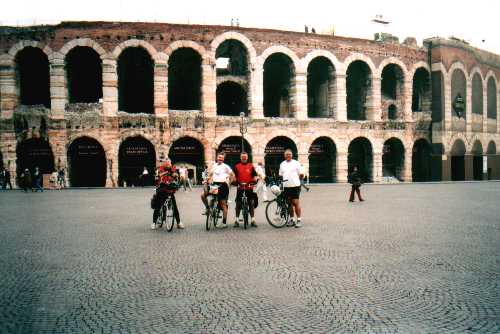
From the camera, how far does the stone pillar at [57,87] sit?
2655 cm

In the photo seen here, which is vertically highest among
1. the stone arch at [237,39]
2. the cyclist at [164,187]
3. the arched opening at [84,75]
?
the stone arch at [237,39]

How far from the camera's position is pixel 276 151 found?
30.8 meters

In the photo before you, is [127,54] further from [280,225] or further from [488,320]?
[488,320]

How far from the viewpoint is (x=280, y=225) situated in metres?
10.2

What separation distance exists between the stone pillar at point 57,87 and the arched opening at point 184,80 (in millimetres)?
7300

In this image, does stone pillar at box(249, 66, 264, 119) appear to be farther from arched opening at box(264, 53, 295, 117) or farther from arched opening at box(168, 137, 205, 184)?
arched opening at box(168, 137, 205, 184)

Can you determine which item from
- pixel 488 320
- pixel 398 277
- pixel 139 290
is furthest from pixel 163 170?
pixel 488 320

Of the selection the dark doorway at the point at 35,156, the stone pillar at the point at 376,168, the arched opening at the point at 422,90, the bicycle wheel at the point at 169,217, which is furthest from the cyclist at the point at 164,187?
the arched opening at the point at 422,90

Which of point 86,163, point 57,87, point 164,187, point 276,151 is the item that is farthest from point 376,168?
point 164,187

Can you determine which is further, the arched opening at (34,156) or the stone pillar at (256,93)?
the stone pillar at (256,93)

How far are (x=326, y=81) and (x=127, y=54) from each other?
14.8m

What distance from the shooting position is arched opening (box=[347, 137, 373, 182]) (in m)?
32.7

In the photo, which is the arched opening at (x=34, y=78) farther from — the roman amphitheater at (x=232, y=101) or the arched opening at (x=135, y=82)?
the arched opening at (x=135, y=82)

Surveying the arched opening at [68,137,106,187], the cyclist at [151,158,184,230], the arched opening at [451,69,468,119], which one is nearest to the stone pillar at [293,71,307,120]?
the arched opening at [68,137,106,187]
